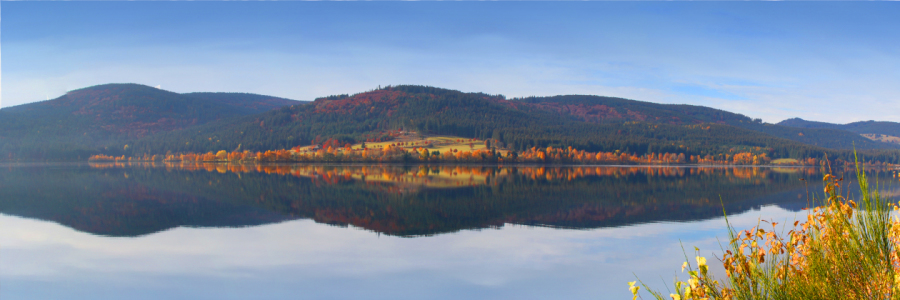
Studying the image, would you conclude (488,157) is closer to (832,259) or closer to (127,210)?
(127,210)

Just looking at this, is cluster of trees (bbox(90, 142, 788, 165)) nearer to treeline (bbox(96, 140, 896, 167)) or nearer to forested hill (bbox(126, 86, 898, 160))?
treeline (bbox(96, 140, 896, 167))

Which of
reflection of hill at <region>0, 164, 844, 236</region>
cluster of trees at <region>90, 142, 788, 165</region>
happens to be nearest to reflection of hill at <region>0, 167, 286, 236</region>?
reflection of hill at <region>0, 164, 844, 236</region>

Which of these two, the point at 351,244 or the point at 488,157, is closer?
the point at 351,244

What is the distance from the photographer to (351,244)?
20688mm

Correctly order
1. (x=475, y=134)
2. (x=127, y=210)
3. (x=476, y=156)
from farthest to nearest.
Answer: (x=475, y=134) → (x=476, y=156) → (x=127, y=210)

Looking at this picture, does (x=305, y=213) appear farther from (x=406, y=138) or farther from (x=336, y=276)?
→ (x=406, y=138)

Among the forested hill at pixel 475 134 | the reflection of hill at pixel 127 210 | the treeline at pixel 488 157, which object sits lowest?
the reflection of hill at pixel 127 210

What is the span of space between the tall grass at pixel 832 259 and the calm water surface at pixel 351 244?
108cm

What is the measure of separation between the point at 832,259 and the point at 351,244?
17.4m

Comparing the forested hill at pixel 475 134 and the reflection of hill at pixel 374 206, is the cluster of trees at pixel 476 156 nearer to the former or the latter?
the forested hill at pixel 475 134

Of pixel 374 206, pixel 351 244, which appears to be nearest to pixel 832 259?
pixel 351 244

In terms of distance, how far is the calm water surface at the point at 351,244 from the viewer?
47.1ft

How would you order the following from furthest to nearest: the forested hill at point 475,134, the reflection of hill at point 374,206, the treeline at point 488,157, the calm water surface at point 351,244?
the forested hill at point 475,134
the treeline at point 488,157
the reflection of hill at point 374,206
the calm water surface at point 351,244

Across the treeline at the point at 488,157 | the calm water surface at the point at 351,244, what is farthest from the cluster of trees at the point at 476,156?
the calm water surface at the point at 351,244
